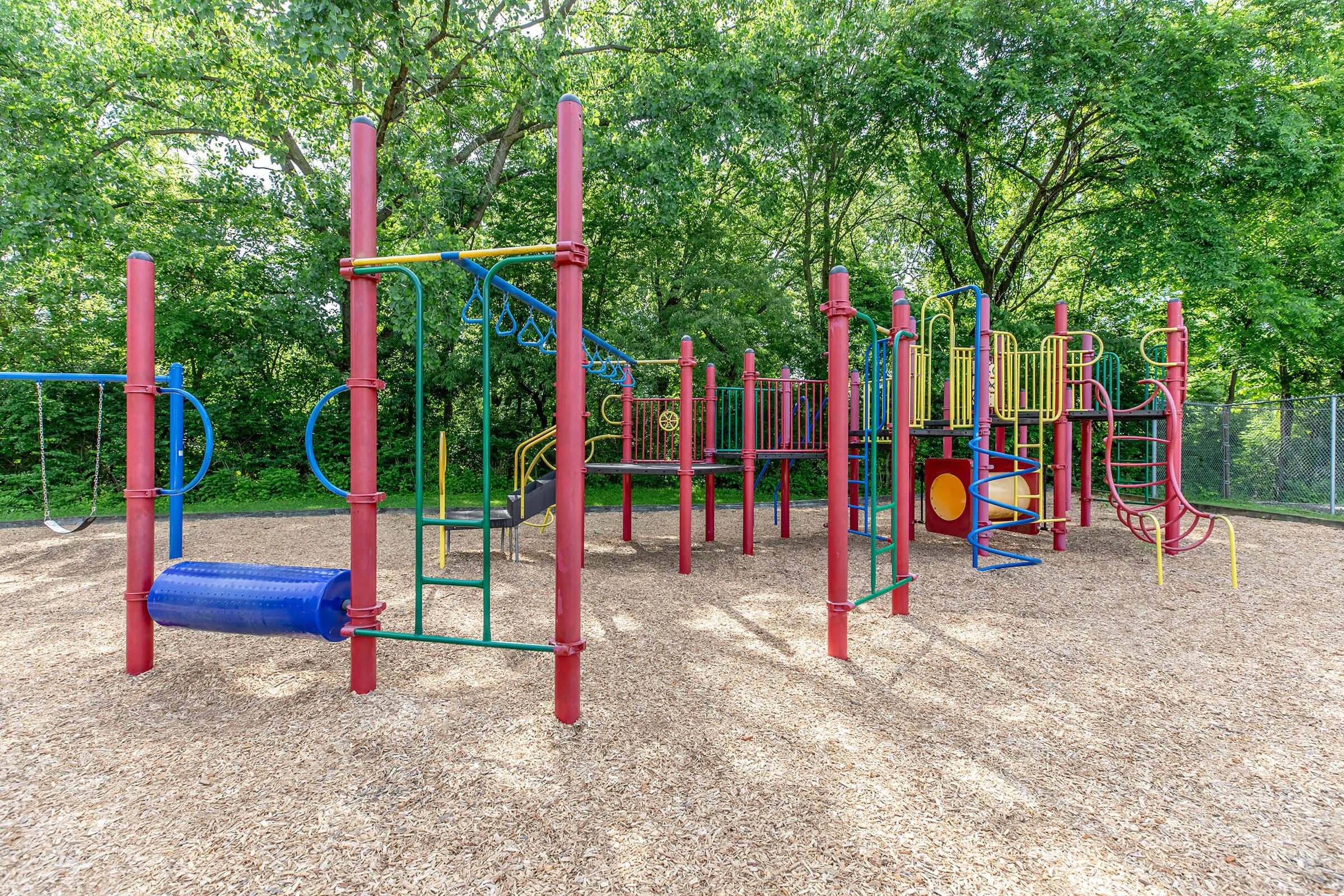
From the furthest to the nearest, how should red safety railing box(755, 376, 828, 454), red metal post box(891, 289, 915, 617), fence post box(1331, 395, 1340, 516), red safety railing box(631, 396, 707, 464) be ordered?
fence post box(1331, 395, 1340, 516) < red safety railing box(755, 376, 828, 454) < red safety railing box(631, 396, 707, 464) < red metal post box(891, 289, 915, 617)

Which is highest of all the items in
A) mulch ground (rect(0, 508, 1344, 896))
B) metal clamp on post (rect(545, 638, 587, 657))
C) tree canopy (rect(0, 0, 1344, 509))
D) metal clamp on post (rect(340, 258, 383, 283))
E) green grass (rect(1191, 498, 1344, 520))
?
tree canopy (rect(0, 0, 1344, 509))

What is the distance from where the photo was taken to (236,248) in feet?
44.4

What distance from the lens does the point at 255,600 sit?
9.88 ft

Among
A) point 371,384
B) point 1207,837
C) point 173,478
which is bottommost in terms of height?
point 1207,837

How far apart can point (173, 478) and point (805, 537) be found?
7.41 m

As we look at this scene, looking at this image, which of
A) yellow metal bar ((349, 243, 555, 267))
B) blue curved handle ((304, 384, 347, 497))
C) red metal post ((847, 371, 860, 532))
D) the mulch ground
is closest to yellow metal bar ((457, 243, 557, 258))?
yellow metal bar ((349, 243, 555, 267))

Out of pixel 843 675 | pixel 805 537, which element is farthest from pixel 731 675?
pixel 805 537

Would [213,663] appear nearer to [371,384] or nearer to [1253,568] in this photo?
[371,384]

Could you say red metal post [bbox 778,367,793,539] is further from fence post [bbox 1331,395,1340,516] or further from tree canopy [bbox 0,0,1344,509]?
fence post [bbox 1331,395,1340,516]

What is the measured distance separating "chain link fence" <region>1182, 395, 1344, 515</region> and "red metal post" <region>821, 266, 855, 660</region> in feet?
36.7

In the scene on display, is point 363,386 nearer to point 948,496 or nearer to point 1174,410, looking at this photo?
point 948,496

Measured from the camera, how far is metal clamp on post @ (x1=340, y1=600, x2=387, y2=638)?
9.95 ft

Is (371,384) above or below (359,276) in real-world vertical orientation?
below

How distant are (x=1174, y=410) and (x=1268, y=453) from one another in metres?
7.37
